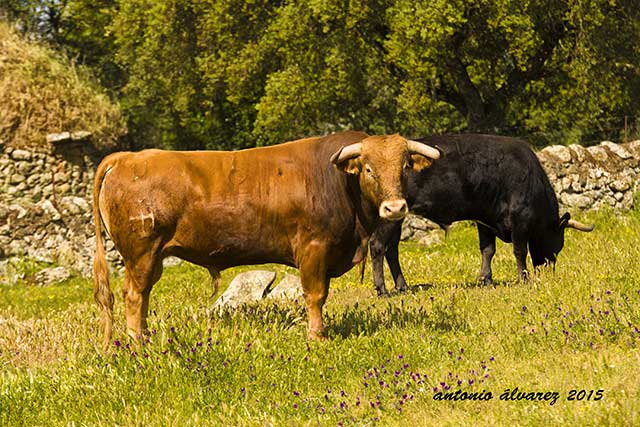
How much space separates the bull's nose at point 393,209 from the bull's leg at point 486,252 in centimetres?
486

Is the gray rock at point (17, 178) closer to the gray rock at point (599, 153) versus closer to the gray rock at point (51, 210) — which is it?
the gray rock at point (51, 210)

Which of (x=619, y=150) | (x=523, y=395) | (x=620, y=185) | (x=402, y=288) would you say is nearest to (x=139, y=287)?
(x=523, y=395)

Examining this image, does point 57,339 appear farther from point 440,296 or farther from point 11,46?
point 11,46

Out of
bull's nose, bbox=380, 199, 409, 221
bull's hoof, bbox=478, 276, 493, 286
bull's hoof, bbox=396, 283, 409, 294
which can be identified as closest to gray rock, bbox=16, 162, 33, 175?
bull's hoof, bbox=396, 283, 409, 294

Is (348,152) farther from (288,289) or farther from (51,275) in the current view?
(51,275)

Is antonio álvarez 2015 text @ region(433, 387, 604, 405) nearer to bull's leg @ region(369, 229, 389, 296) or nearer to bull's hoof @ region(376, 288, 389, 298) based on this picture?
bull's hoof @ region(376, 288, 389, 298)

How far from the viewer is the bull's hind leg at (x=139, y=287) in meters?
8.33

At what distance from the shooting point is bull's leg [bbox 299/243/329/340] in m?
8.23

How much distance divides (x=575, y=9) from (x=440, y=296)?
13821mm

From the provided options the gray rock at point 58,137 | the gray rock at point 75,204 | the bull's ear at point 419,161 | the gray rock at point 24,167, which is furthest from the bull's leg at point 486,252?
the gray rock at point 24,167

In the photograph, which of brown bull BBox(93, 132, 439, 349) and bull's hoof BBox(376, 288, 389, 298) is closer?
brown bull BBox(93, 132, 439, 349)

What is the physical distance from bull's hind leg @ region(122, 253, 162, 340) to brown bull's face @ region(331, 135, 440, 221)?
6.88 feet

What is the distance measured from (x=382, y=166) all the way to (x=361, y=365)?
1.86 meters

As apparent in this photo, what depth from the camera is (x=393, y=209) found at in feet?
24.9
